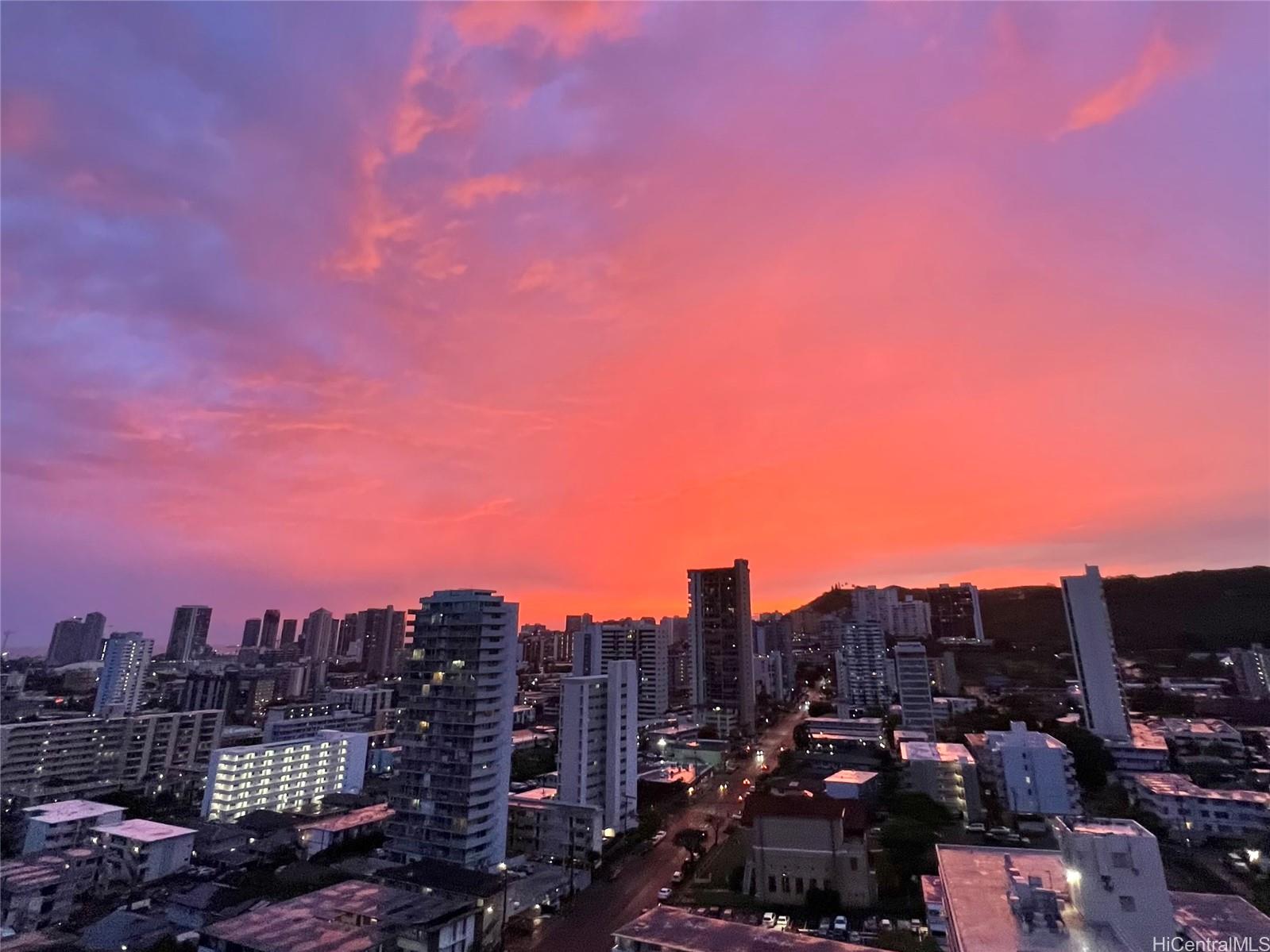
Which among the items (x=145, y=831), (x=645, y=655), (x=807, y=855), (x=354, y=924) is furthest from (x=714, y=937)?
(x=645, y=655)

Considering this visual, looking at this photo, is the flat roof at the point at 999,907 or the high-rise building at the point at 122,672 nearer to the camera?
the flat roof at the point at 999,907

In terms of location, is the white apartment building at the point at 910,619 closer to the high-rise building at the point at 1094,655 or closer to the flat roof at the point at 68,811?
the high-rise building at the point at 1094,655

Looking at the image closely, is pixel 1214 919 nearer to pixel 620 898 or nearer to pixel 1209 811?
pixel 620 898

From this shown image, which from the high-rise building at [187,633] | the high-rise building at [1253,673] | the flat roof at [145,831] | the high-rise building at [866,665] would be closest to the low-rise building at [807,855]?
the flat roof at [145,831]

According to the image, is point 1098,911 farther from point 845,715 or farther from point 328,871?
point 845,715

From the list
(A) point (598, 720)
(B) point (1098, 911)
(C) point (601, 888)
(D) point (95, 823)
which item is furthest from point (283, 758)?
(B) point (1098, 911)

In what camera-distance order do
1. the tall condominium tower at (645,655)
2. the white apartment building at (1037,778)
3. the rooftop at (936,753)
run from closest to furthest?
the white apartment building at (1037,778), the rooftop at (936,753), the tall condominium tower at (645,655)
